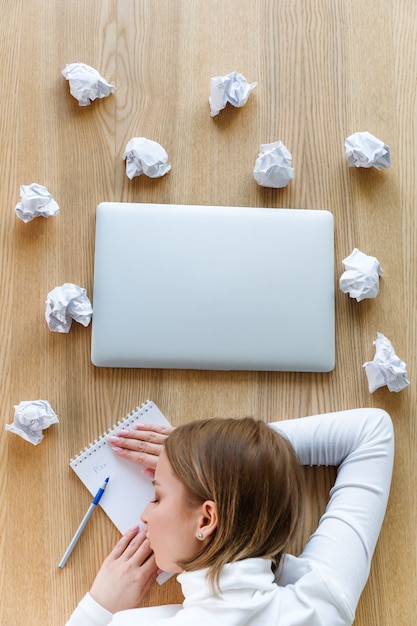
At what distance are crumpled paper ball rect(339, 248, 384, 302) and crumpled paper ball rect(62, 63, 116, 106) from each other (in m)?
0.47

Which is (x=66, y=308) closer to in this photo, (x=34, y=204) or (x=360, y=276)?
(x=34, y=204)

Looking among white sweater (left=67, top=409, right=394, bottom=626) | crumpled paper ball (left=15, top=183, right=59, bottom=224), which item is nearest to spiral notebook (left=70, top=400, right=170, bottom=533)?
white sweater (left=67, top=409, right=394, bottom=626)

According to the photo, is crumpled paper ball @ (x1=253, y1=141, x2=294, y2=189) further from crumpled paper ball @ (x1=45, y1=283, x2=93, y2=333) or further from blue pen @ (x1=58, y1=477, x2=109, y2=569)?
blue pen @ (x1=58, y1=477, x2=109, y2=569)

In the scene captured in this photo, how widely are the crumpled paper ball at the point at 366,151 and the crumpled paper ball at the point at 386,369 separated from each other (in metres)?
0.28

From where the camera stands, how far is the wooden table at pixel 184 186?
857 millimetres

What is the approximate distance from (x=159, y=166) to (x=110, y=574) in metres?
0.61

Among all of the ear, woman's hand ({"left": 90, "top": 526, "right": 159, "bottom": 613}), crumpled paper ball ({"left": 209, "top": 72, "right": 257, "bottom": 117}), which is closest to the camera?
the ear

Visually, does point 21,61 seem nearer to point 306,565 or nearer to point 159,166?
point 159,166

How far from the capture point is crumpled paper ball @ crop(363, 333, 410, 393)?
873 millimetres

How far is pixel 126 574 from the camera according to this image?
0.81 meters

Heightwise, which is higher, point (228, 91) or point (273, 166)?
point (228, 91)

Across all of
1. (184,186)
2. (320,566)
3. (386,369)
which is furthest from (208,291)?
(320,566)

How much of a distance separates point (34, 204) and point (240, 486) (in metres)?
0.52

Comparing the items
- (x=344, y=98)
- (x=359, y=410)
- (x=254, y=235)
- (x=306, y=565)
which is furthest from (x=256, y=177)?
(x=306, y=565)
